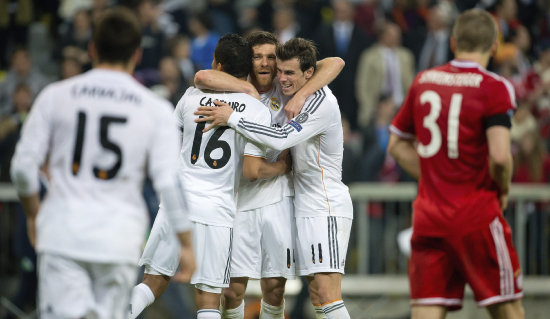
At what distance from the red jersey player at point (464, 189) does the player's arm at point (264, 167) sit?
4.87 feet

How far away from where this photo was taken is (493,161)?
5484 millimetres

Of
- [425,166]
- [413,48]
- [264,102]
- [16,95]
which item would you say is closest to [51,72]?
[16,95]

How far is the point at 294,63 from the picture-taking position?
6.95 m

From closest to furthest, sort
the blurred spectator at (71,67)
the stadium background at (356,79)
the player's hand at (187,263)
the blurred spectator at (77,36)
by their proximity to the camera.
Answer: the player's hand at (187,263) < the stadium background at (356,79) < the blurred spectator at (71,67) < the blurred spectator at (77,36)

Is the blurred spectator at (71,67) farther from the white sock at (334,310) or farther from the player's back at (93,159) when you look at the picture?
the player's back at (93,159)

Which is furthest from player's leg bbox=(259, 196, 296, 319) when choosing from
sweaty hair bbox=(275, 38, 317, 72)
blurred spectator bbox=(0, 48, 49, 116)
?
blurred spectator bbox=(0, 48, 49, 116)

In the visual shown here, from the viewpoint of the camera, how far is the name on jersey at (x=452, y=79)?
566 cm

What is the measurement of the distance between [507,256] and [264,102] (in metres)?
2.50

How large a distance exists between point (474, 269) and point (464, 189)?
0.51 m

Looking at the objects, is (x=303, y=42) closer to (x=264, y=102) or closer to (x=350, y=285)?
(x=264, y=102)

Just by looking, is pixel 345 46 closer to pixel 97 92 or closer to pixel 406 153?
pixel 406 153

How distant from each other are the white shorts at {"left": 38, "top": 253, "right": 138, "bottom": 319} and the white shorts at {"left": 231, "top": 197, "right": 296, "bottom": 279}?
216 cm

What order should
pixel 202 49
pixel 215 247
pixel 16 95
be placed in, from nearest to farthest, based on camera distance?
pixel 215 247
pixel 16 95
pixel 202 49

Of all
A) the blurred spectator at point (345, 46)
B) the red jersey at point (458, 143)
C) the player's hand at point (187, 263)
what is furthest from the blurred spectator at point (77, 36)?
the player's hand at point (187, 263)
